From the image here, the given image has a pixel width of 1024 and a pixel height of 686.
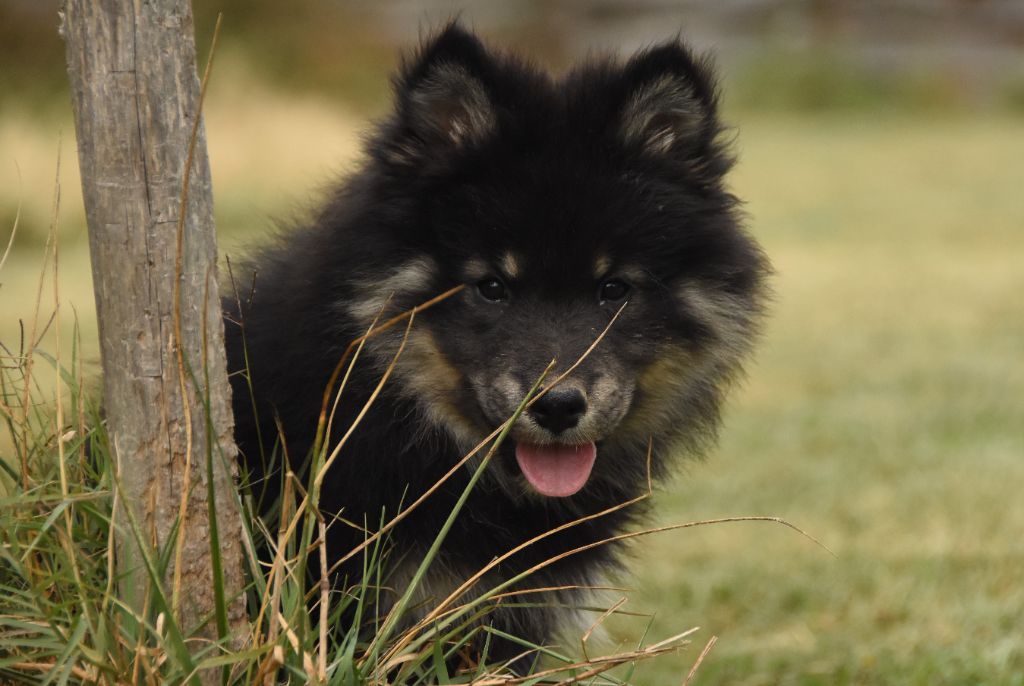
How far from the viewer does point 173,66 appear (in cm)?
246

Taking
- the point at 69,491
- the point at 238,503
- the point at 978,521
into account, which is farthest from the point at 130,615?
the point at 978,521

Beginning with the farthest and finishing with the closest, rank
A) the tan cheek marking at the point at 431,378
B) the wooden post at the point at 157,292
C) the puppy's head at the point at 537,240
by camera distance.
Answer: the tan cheek marking at the point at 431,378 < the puppy's head at the point at 537,240 < the wooden post at the point at 157,292

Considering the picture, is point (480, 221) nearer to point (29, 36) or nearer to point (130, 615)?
point (130, 615)

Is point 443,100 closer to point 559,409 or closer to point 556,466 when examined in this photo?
point 559,409

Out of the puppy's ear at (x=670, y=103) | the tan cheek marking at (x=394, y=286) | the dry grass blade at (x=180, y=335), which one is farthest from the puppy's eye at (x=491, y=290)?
the dry grass blade at (x=180, y=335)

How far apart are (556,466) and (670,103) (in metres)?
1.12

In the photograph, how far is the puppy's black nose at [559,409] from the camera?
9.63 ft

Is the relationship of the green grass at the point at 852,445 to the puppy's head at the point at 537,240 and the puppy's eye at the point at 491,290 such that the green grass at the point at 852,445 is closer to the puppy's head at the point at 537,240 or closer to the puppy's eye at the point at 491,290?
the puppy's head at the point at 537,240

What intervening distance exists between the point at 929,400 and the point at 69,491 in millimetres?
6014

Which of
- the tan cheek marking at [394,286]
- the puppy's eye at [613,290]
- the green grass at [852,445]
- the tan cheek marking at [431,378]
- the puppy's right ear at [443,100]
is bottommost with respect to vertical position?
the green grass at [852,445]

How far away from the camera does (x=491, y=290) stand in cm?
321

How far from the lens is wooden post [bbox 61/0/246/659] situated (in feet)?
7.98

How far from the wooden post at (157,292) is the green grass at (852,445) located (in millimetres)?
1552

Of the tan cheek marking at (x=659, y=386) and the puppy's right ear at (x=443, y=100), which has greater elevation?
the puppy's right ear at (x=443, y=100)
